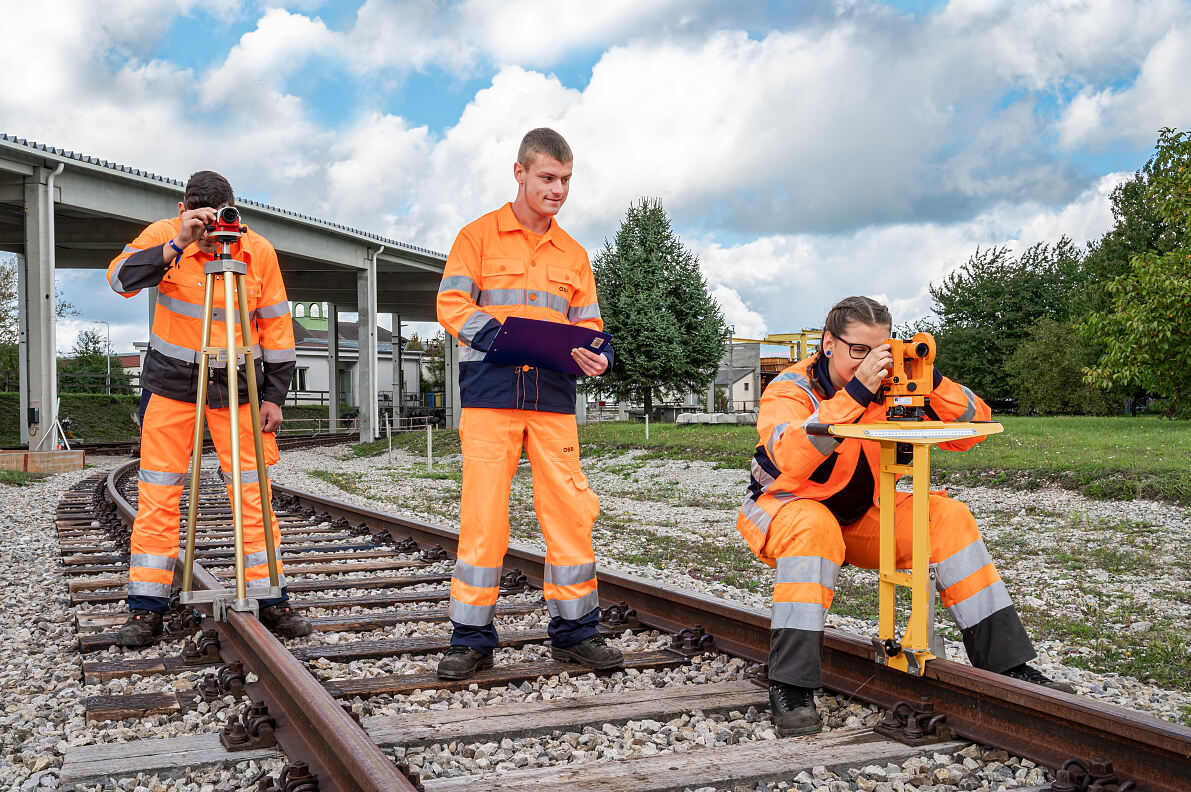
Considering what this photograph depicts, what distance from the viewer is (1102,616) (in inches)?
198

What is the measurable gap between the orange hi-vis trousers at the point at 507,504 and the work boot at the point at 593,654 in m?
0.11

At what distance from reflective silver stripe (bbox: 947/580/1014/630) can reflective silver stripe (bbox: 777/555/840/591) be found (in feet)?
1.52

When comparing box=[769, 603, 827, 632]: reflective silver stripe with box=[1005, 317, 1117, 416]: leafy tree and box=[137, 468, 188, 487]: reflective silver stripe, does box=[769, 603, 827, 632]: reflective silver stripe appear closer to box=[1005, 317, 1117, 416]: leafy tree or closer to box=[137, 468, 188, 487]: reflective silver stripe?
box=[137, 468, 188, 487]: reflective silver stripe

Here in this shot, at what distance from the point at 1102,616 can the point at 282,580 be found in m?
4.28

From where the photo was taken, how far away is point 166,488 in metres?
4.19

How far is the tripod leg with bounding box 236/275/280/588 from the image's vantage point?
13.0ft

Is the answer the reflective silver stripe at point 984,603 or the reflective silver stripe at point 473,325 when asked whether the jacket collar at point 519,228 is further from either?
the reflective silver stripe at point 984,603

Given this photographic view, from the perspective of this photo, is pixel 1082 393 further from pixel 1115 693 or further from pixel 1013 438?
pixel 1115 693

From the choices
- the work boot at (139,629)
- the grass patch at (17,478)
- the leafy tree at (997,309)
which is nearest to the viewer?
the work boot at (139,629)

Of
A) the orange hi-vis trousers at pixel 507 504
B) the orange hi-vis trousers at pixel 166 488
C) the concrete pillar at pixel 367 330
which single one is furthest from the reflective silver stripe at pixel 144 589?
the concrete pillar at pixel 367 330

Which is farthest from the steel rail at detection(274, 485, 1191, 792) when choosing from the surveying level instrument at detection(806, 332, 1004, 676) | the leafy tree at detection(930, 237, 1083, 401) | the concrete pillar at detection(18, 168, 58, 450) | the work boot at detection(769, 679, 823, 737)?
the leafy tree at detection(930, 237, 1083, 401)

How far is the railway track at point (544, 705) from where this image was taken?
246cm

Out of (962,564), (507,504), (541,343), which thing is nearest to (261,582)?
(507,504)

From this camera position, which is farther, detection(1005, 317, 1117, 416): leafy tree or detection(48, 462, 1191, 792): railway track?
detection(1005, 317, 1117, 416): leafy tree
